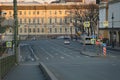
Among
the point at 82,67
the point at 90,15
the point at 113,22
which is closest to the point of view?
the point at 82,67

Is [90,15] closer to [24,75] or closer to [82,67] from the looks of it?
[82,67]

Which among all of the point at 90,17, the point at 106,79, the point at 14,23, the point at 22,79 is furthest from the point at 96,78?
the point at 90,17

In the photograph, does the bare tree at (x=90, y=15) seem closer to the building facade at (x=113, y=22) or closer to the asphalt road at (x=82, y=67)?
the building facade at (x=113, y=22)

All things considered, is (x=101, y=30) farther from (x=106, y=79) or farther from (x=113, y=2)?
(x=106, y=79)

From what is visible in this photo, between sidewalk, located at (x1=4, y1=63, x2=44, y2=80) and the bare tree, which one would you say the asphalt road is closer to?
sidewalk, located at (x1=4, y1=63, x2=44, y2=80)

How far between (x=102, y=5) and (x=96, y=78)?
324ft

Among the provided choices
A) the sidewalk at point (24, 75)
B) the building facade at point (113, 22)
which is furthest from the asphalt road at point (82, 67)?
the building facade at point (113, 22)

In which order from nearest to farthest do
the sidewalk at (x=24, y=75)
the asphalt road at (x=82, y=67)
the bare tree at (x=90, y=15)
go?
the sidewalk at (x=24, y=75)
the asphalt road at (x=82, y=67)
the bare tree at (x=90, y=15)

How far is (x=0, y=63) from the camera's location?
20047 mm

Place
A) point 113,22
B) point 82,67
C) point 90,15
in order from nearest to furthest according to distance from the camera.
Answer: point 82,67, point 113,22, point 90,15

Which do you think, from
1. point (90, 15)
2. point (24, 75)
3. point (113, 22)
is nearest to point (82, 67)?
point (24, 75)

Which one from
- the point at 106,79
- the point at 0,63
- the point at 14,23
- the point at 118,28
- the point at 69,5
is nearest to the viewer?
the point at 0,63

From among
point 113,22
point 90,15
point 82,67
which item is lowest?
point 82,67

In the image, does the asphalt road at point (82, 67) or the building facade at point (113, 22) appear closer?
the asphalt road at point (82, 67)
